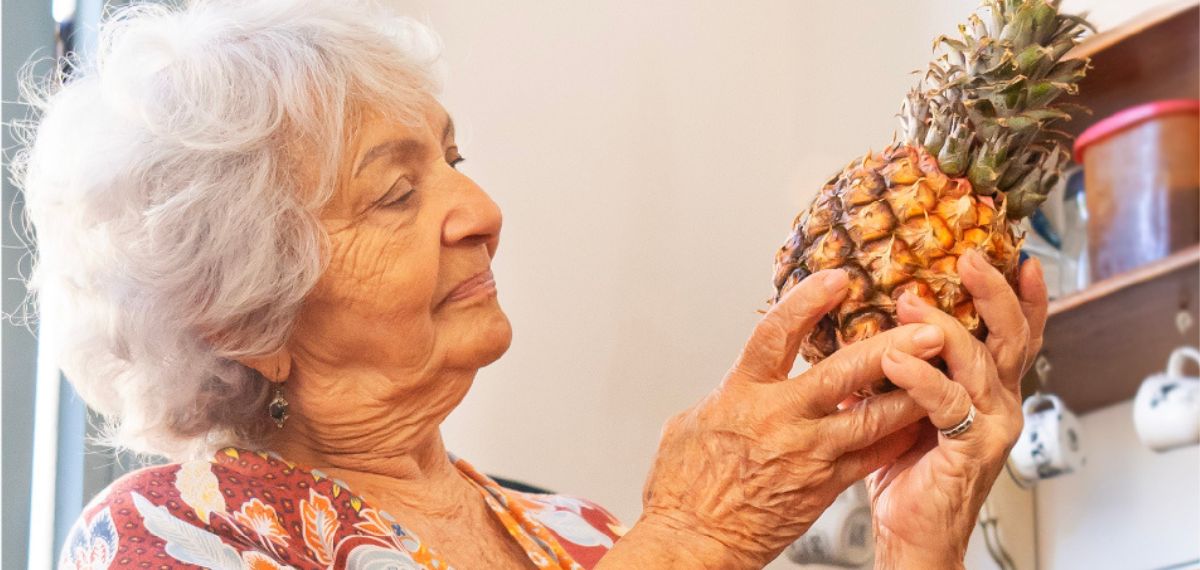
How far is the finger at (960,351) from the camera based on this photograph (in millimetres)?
902

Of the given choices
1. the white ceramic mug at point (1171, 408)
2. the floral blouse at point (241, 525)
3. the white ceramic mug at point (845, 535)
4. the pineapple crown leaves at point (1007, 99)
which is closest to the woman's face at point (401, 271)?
the floral blouse at point (241, 525)

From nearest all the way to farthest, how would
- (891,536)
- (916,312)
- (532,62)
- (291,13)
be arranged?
(916,312) < (891,536) < (291,13) < (532,62)

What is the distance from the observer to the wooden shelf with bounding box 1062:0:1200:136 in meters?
1.70

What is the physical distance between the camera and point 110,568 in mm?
966

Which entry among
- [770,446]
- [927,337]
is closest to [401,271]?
[770,446]

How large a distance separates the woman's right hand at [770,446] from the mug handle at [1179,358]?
910mm

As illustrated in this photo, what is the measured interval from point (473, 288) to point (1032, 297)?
52 cm

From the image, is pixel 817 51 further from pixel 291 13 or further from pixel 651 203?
Result: pixel 291 13

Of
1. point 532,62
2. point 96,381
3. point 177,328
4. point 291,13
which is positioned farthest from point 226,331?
point 532,62

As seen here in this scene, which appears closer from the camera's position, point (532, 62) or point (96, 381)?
point (96, 381)

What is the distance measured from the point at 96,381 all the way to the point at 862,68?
153 centimetres

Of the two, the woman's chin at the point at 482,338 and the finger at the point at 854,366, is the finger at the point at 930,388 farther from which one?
the woman's chin at the point at 482,338

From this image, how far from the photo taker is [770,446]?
0.97 meters

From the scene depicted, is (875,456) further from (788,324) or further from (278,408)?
(278,408)
